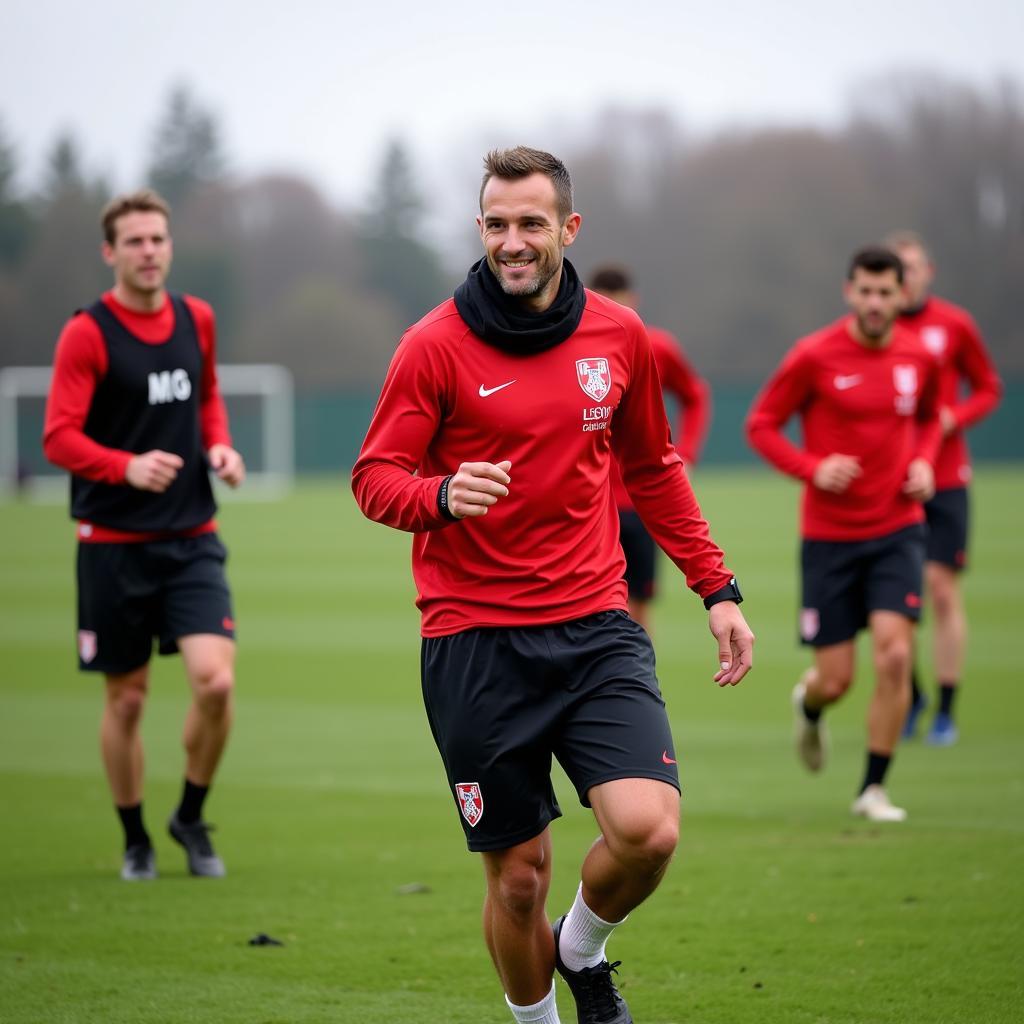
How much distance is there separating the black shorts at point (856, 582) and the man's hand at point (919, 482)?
0.17 metres

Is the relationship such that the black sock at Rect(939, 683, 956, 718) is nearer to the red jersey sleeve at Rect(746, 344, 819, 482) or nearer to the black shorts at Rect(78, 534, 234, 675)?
the red jersey sleeve at Rect(746, 344, 819, 482)

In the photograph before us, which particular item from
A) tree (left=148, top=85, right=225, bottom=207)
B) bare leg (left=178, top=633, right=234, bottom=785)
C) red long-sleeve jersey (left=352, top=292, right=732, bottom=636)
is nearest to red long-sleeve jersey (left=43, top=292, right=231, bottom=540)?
bare leg (left=178, top=633, right=234, bottom=785)

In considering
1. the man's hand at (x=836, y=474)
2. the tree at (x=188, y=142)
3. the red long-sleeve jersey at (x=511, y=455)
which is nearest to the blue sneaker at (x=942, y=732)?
the man's hand at (x=836, y=474)

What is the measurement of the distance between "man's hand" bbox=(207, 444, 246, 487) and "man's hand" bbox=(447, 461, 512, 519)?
2909 mm

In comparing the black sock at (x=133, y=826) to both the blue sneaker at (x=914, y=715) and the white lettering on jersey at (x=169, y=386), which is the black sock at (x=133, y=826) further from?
the blue sneaker at (x=914, y=715)

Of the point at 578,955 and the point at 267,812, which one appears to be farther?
the point at 267,812

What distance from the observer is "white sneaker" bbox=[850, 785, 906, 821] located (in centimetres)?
778

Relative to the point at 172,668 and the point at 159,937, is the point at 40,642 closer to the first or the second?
the point at 172,668

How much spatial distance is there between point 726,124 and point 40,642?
199 feet

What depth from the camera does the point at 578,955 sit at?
4.70 metres

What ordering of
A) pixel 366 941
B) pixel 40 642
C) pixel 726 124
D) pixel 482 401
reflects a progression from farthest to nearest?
pixel 726 124
pixel 40 642
pixel 366 941
pixel 482 401

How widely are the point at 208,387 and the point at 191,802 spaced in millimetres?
1758

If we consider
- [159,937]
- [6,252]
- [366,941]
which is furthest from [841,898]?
[6,252]

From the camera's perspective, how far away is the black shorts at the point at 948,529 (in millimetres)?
10508
